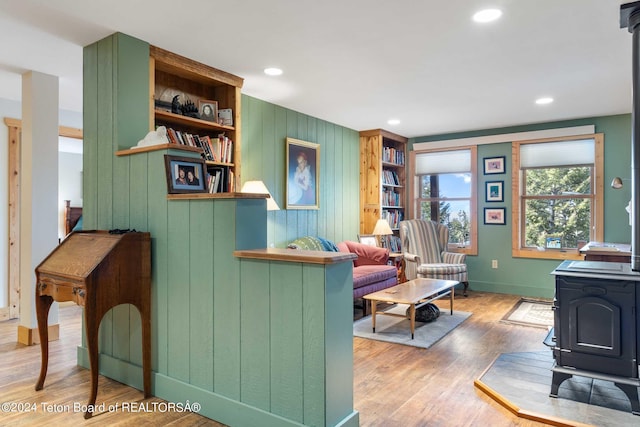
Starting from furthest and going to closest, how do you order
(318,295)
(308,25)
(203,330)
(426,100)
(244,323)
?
(426,100) → (308,25) → (203,330) → (244,323) → (318,295)

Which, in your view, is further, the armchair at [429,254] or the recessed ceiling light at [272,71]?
the armchair at [429,254]

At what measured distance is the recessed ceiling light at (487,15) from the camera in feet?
8.40

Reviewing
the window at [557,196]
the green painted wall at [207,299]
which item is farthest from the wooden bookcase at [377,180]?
the green painted wall at [207,299]

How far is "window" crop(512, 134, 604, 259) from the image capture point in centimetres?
553

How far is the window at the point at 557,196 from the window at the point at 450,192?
0.63 meters

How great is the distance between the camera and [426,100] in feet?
15.1

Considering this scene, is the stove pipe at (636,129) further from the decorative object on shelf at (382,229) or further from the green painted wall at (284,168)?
the decorative object on shelf at (382,229)

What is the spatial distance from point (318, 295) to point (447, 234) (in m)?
4.71

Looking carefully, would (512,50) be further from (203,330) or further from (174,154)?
(203,330)

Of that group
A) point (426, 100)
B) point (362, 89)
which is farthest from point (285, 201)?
point (426, 100)

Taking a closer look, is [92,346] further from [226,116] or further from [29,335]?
[226,116]

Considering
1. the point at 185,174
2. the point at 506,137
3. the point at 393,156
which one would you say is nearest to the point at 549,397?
the point at 185,174

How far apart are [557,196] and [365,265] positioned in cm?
289

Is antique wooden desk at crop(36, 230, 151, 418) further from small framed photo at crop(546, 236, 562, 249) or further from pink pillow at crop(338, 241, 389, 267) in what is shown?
small framed photo at crop(546, 236, 562, 249)
